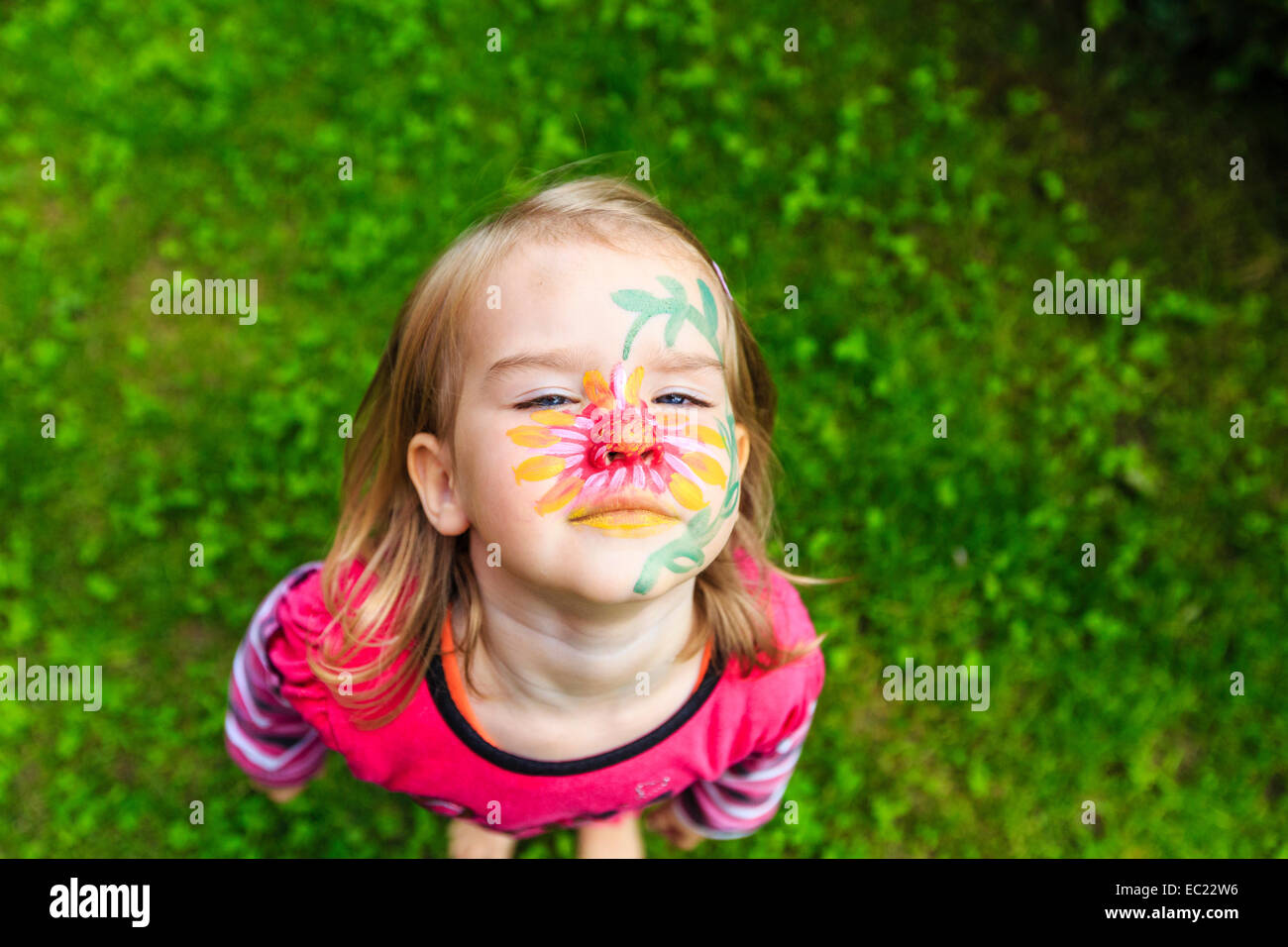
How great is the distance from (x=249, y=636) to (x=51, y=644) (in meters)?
1.52

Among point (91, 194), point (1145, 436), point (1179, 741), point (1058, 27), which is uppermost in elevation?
point (1058, 27)

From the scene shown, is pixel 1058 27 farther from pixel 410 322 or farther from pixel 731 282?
pixel 410 322

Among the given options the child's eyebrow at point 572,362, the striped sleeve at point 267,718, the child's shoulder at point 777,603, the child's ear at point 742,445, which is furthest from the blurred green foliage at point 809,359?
the child's eyebrow at point 572,362

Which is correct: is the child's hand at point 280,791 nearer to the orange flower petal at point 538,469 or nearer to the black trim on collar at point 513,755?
the black trim on collar at point 513,755

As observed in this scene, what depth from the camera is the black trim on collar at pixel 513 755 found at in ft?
7.80

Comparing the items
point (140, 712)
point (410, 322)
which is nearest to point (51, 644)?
point (140, 712)

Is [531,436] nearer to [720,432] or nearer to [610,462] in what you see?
[610,462]

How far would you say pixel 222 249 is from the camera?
13.6 ft

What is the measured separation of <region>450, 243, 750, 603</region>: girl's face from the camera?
1.89 metres

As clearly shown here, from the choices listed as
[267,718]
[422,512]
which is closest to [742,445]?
[422,512]

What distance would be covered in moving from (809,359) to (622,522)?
236 cm

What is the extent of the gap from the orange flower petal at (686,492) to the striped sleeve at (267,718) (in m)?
1.27

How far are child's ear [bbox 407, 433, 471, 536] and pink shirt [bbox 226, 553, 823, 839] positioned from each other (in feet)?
1.28

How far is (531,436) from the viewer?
1932 millimetres
